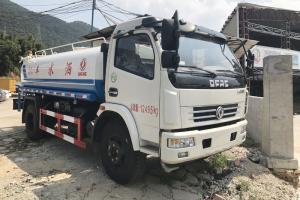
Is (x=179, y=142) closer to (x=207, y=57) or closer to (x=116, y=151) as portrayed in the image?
(x=116, y=151)

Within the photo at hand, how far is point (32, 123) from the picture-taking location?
30.3ft

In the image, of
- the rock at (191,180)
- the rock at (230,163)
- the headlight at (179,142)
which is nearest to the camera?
the headlight at (179,142)

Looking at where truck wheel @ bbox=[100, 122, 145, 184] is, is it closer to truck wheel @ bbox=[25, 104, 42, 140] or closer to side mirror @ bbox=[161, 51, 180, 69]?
side mirror @ bbox=[161, 51, 180, 69]

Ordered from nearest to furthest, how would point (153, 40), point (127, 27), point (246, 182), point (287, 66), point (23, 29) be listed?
point (153, 40), point (127, 27), point (246, 182), point (287, 66), point (23, 29)

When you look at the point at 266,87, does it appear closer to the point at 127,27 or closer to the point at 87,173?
the point at 127,27

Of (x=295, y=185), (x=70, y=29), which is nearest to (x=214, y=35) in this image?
(x=295, y=185)

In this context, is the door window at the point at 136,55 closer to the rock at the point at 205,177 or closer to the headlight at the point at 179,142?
the headlight at the point at 179,142

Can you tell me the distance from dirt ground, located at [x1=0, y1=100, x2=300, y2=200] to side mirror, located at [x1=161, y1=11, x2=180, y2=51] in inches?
93.0

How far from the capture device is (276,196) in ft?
19.5

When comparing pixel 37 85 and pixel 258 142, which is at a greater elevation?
pixel 37 85

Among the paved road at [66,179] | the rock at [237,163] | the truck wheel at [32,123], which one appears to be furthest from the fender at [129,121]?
the truck wheel at [32,123]

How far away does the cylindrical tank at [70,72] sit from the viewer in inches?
249

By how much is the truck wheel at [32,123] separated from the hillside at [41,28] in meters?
54.1

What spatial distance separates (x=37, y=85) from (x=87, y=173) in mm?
3447
